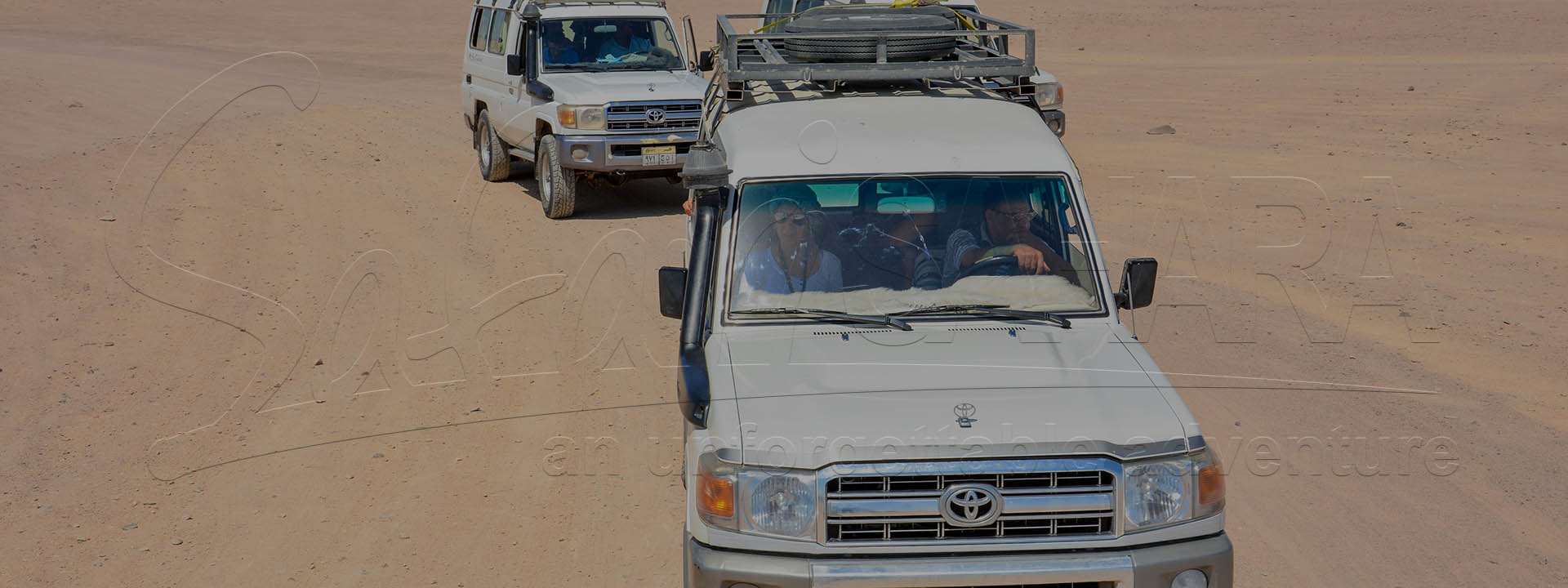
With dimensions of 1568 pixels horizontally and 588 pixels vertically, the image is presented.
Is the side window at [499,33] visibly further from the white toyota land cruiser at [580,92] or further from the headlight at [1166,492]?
the headlight at [1166,492]

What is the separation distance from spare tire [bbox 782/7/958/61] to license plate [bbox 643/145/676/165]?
567 cm

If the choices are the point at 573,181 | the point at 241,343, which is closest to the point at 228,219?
the point at 573,181

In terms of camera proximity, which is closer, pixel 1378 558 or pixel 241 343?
pixel 1378 558

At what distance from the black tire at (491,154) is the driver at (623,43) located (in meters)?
1.73

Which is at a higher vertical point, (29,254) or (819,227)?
(819,227)

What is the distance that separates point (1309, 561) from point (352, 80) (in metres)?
25.2

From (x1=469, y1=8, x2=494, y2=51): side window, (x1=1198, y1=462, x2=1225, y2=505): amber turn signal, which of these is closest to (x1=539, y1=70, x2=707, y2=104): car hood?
(x1=469, y1=8, x2=494, y2=51): side window

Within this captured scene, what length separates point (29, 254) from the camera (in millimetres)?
11047

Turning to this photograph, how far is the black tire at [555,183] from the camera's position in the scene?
13.2 meters

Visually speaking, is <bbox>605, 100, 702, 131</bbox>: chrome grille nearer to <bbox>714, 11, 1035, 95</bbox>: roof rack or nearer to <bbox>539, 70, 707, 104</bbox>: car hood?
<bbox>539, 70, 707, 104</bbox>: car hood

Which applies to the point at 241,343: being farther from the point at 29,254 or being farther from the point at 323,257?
the point at 29,254

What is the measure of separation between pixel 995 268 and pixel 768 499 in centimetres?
170

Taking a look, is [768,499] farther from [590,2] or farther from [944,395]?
[590,2]

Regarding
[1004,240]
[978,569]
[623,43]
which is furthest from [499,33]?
[978,569]
